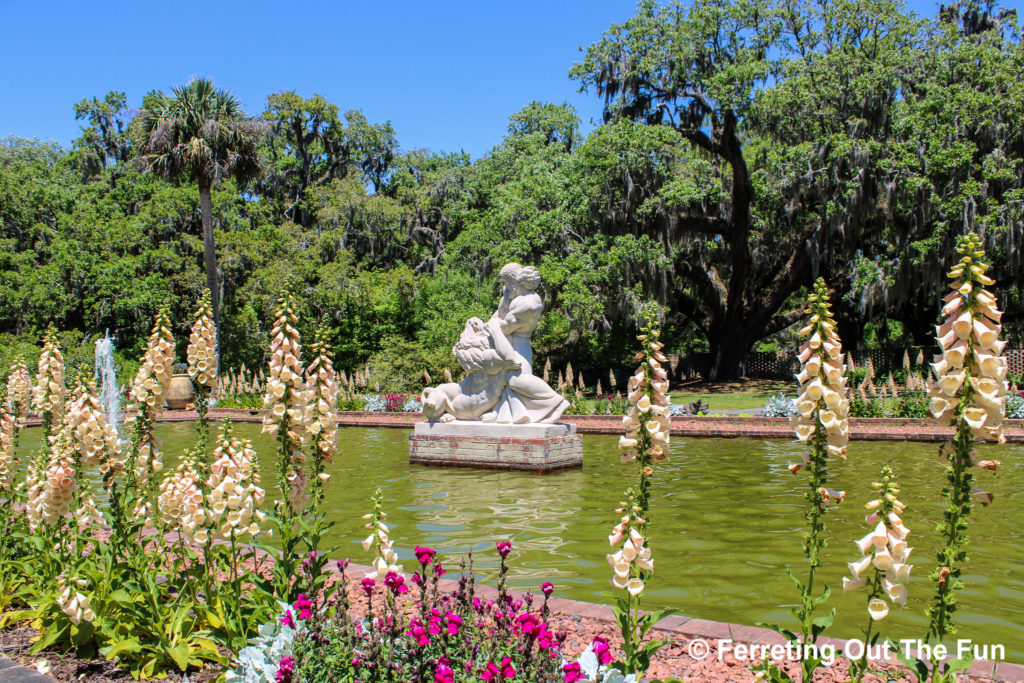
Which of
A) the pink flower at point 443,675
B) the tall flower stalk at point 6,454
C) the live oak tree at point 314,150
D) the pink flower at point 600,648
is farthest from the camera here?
the live oak tree at point 314,150

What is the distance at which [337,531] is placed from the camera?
308 inches

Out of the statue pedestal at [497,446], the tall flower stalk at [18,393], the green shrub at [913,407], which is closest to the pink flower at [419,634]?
the tall flower stalk at [18,393]

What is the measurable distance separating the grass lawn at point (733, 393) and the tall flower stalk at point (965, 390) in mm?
17642

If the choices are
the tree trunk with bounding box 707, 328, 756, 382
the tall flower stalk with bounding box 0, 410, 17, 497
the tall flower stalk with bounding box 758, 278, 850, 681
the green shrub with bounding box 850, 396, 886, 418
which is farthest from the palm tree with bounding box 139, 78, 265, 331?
the tall flower stalk with bounding box 758, 278, 850, 681

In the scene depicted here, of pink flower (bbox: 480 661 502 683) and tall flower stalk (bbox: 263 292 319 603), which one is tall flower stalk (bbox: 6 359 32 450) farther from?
pink flower (bbox: 480 661 502 683)

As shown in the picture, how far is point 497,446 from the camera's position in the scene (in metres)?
11.7

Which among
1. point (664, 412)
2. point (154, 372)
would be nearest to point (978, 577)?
point (664, 412)

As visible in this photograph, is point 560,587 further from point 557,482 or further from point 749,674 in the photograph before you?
point 557,482

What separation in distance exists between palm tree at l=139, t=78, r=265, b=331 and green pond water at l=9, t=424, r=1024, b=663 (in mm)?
16780

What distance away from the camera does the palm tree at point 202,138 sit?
87.2ft

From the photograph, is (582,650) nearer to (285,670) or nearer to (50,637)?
(285,670)

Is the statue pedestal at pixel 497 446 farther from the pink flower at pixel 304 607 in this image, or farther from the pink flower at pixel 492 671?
the pink flower at pixel 492 671

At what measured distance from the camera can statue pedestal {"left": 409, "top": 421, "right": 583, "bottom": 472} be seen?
11438 mm

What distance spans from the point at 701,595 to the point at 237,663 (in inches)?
125
